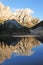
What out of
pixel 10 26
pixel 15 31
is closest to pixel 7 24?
pixel 10 26

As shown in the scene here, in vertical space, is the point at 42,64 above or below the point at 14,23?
below

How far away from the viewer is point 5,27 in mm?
165750

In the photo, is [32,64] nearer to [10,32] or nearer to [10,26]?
[10,32]

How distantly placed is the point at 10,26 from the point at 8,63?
155215 mm

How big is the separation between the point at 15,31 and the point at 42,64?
142 metres

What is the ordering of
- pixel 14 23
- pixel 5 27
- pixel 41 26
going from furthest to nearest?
pixel 41 26, pixel 14 23, pixel 5 27

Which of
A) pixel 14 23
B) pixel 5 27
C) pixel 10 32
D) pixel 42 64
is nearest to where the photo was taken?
Result: pixel 42 64

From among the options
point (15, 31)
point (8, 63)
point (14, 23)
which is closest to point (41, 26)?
point (14, 23)

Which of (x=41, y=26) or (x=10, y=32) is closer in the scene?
(x=10, y=32)

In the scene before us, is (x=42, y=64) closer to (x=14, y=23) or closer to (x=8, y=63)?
(x=8, y=63)

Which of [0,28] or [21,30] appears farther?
[21,30]

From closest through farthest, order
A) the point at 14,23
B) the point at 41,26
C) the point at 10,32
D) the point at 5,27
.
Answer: the point at 10,32 < the point at 5,27 < the point at 14,23 < the point at 41,26

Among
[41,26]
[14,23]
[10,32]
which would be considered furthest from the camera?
[41,26]

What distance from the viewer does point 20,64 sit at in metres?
19.5
